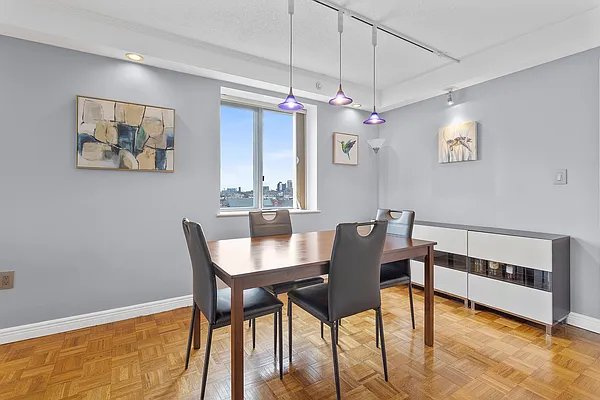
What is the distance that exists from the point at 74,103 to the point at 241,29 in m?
1.49

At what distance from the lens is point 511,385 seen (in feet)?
5.85

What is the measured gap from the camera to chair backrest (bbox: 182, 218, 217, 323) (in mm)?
1619

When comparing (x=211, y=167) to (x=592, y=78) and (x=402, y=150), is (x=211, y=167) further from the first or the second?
(x=592, y=78)

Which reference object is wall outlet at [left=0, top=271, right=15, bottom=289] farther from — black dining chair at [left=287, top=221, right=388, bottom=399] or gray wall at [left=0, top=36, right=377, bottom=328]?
black dining chair at [left=287, top=221, right=388, bottom=399]

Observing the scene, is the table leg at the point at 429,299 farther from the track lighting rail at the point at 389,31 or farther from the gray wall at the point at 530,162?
the track lighting rail at the point at 389,31

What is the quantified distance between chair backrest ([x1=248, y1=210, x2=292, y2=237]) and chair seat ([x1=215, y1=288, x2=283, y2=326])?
2.56 feet

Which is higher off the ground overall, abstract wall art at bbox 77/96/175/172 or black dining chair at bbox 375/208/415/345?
abstract wall art at bbox 77/96/175/172

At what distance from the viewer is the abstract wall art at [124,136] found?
2.53 metres

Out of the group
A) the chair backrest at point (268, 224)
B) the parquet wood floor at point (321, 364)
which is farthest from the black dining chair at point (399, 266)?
the chair backrest at point (268, 224)

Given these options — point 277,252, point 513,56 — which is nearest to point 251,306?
point 277,252

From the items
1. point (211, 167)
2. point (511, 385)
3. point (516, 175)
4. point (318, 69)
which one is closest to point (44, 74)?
point (211, 167)

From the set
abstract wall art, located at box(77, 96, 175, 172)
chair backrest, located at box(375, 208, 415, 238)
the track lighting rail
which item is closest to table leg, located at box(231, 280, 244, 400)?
chair backrest, located at box(375, 208, 415, 238)

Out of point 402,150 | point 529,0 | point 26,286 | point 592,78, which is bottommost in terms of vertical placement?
point 26,286

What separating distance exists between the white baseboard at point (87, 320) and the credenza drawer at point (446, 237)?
100 inches
